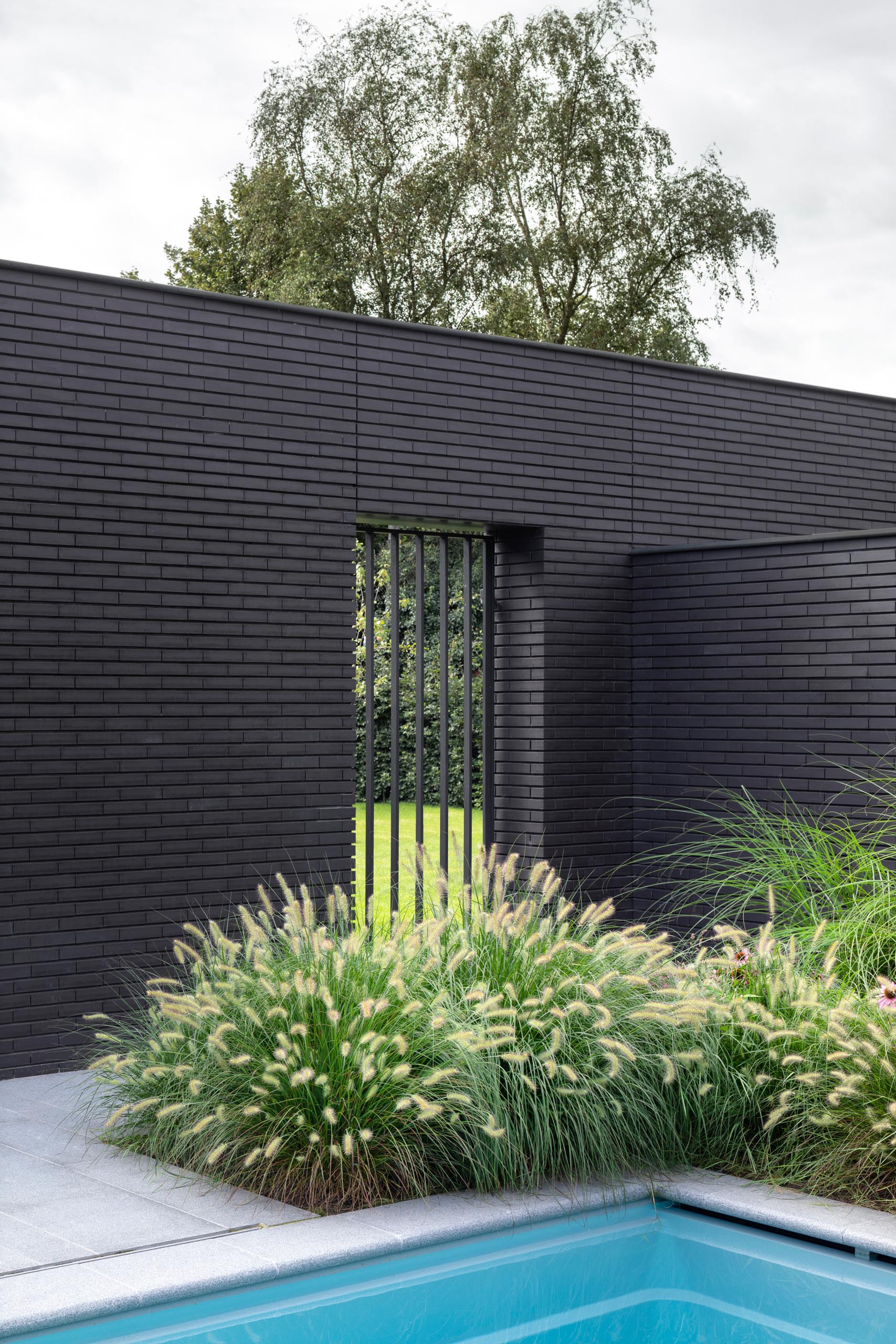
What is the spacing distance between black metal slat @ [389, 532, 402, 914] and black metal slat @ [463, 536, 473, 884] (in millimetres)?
472

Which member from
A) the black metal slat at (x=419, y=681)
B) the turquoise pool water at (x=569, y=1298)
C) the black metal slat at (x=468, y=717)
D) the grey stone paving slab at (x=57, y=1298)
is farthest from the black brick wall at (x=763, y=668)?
the grey stone paving slab at (x=57, y=1298)

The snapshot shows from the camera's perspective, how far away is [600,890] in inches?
305

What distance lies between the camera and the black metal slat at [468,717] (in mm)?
7539

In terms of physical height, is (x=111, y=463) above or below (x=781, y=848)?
above

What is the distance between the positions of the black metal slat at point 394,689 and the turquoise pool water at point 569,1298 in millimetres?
3258

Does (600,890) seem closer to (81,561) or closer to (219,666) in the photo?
(219,666)

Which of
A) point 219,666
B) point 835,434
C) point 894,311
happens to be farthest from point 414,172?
point 219,666

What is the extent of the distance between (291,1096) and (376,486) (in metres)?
3.57

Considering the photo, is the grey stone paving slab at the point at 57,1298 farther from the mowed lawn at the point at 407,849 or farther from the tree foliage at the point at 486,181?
the tree foliage at the point at 486,181

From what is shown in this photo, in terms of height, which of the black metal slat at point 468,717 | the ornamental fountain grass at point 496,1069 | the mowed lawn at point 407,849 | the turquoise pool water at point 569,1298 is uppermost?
the black metal slat at point 468,717

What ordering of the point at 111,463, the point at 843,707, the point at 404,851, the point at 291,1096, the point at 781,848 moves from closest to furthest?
the point at 291,1096 < the point at 781,848 < the point at 111,463 < the point at 843,707 < the point at 404,851

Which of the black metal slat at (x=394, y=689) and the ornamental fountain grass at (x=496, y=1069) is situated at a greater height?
the black metal slat at (x=394, y=689)

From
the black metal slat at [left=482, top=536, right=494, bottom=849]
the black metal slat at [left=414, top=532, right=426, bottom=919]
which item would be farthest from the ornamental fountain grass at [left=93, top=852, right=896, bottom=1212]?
the black metal slat at [left=482, top=536, right=494, bottom=849]

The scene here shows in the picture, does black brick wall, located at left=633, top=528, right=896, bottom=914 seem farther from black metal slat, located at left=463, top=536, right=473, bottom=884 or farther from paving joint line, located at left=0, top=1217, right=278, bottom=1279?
paving joint line, located at left=0, top=1217, right=278, bottom=1279
